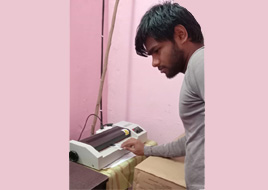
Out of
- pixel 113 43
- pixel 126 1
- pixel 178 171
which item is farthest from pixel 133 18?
pixel 178 171

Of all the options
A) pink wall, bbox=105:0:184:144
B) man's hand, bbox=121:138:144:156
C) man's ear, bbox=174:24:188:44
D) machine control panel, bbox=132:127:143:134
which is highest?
man's ear, bbox=174:24:188:44

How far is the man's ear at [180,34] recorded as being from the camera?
85cm

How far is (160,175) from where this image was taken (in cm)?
104

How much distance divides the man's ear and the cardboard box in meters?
0.60

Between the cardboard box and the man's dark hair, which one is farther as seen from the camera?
the cardboard box

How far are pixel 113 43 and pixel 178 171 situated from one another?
1062mm

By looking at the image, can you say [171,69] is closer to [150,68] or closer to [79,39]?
[150,68]

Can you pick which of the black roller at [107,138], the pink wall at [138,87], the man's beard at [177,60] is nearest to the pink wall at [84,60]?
the pink wall at [138,87]

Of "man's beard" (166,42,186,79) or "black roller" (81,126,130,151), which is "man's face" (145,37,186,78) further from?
"black roller" (81,126,130,151)

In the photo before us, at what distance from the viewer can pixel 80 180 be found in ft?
3.38

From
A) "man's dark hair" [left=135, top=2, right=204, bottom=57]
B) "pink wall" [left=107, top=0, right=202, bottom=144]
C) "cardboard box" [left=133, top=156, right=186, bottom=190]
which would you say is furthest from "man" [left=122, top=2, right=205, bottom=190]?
"pink wall" [left=107, top=0, right=202, bottom=144]

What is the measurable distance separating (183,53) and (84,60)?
89 cm

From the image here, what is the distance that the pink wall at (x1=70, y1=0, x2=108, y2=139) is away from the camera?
1.49 meters

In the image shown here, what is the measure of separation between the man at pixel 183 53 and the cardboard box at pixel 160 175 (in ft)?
0.45
